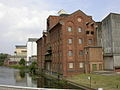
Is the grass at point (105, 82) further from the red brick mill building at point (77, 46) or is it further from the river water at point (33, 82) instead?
the red brick mill building at point (77, 46)

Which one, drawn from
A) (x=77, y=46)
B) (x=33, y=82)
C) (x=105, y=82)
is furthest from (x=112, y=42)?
(x=33, y=82)

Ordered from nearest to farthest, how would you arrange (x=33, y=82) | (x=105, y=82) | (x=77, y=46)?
1. (x=105, y=82)
2. (x=33, y=82)
3. (x=77, y=46)

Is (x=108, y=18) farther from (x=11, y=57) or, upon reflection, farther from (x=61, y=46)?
(x=11, y=57)

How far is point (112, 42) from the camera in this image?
4847cm

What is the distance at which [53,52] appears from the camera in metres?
59.7

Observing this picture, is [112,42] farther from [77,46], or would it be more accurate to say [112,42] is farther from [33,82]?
[33,82]

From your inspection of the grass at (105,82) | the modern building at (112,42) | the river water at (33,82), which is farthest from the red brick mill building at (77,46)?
the grass at (105,82)

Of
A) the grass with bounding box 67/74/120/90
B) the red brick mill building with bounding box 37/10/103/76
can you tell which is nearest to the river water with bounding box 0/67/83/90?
the grass with bounding box 67/74/120/90

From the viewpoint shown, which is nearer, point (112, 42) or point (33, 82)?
point (33, 82)

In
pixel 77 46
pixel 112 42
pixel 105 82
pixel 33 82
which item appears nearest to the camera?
pixel 105 82

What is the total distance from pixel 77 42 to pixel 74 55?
10.9ft

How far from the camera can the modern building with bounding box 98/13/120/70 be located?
48.0m

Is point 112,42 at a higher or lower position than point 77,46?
higher

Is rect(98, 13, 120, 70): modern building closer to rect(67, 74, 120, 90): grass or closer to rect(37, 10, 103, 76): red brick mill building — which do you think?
rect(37, 10, 103, 76): red brick mill building
